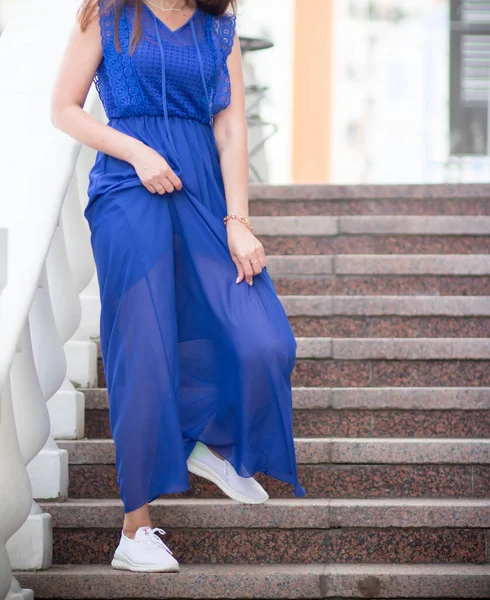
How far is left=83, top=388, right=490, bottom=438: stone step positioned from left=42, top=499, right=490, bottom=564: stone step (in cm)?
48

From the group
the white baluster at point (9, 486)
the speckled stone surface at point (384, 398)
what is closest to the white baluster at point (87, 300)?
the speckled stone surface at point (384, 398)

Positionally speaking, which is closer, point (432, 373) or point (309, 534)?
point (309, 534)

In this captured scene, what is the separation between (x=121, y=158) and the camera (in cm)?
261

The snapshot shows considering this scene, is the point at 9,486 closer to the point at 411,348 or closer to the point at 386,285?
the point at 411,348

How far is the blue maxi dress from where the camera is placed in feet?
8.36

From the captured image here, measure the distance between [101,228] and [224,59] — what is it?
Answer: 56cm

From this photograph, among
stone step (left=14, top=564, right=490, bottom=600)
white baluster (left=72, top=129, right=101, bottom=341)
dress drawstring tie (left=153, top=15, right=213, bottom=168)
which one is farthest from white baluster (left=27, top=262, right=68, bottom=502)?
white baluster (left=72, top=129, right=101, bottom=341)

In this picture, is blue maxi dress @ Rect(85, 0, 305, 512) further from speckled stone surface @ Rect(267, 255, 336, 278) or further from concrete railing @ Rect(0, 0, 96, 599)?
speckled stone surface @ Rect(267, 255, 336, 278)

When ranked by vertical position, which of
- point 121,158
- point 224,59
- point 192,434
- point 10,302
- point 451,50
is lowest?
point 192,434

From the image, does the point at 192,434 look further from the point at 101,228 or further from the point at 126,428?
the point at 101,228

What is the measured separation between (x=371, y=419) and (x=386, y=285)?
3.02 feet

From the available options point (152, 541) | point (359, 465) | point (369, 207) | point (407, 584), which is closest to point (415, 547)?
point (407, 584)

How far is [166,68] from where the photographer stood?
103 inches

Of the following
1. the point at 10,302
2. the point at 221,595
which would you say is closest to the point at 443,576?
the point at 221,595
